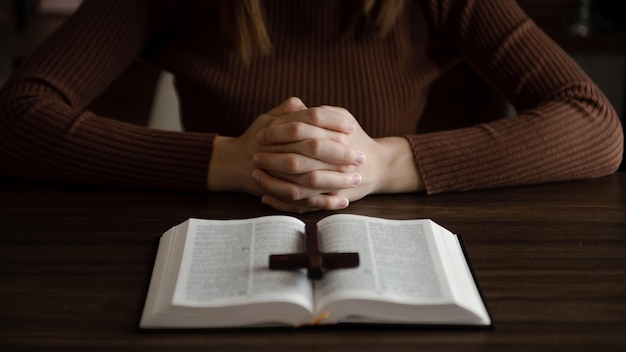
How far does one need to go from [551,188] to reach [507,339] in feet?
1.43

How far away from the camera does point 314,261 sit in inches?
32.4

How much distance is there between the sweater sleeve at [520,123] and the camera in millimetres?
1137

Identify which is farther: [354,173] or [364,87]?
[364,87]

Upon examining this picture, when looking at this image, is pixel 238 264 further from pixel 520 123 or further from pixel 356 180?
pixel 520 123

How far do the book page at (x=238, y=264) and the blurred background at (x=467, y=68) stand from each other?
1098 millimetres

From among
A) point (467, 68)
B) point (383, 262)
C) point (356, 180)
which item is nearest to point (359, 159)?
point (356, 180)

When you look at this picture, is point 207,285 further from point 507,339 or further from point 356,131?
point 356,131

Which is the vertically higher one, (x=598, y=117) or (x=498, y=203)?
(x=598, y=117)

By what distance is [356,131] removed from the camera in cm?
113

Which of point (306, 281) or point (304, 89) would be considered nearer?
point (306, 281)

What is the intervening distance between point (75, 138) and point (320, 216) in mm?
366

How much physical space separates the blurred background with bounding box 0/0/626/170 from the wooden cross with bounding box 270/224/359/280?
1213mm

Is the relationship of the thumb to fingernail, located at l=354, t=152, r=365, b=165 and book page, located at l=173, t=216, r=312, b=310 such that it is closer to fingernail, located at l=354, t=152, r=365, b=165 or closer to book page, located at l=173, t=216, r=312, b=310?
fingernail, located at l=354, t=152, r=365, b=165

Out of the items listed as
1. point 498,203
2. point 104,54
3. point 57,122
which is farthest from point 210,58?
point 498,203
